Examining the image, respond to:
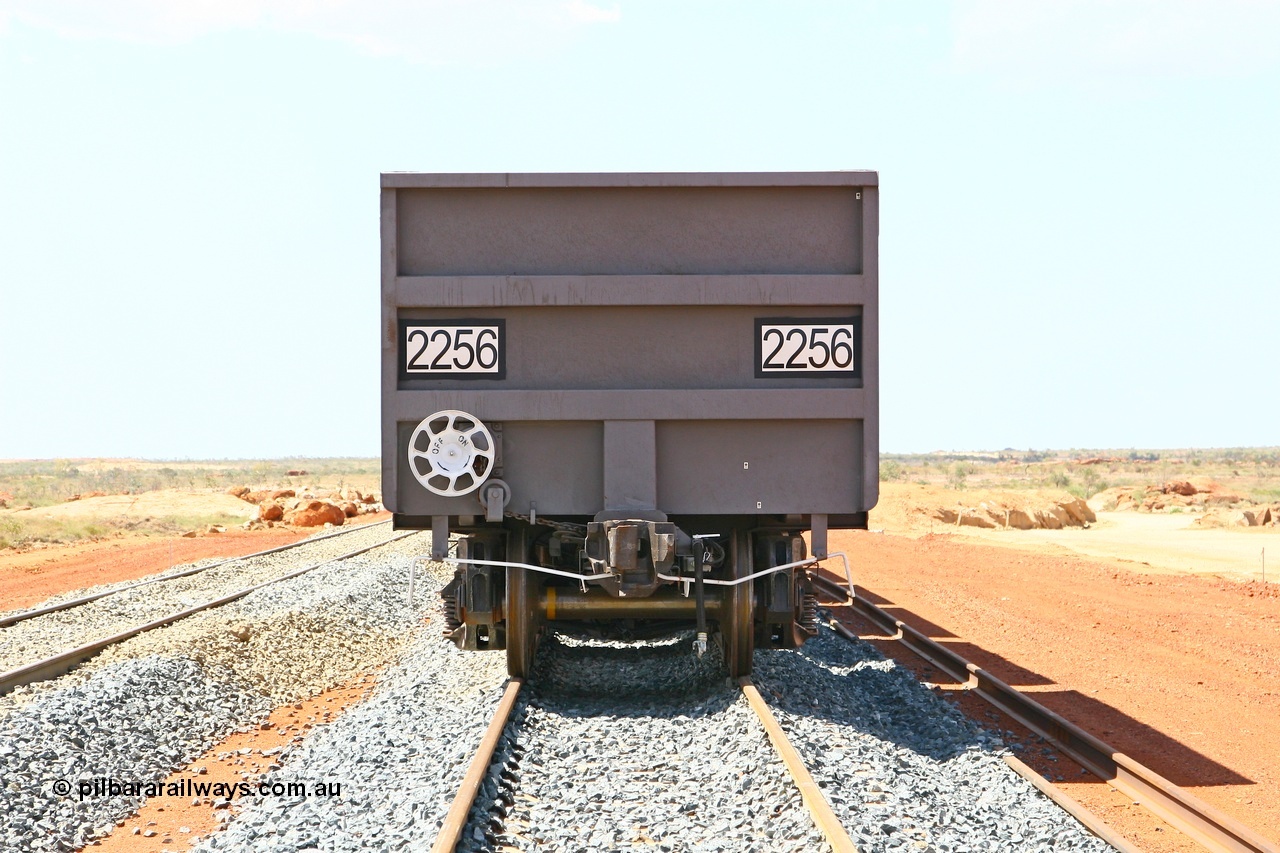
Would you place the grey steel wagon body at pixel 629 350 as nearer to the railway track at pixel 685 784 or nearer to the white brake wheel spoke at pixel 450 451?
the white brake wheel spoke at pixel 450 451

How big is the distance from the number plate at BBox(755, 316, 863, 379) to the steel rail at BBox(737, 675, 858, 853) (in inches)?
89.9

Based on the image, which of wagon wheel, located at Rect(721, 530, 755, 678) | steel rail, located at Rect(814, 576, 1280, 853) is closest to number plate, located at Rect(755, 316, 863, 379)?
wagon wheel, located at Rect(721, 530, 755, 678)

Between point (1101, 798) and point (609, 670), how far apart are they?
169 inches

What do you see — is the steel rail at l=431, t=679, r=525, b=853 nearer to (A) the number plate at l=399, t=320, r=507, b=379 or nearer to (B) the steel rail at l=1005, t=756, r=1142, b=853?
(A) the number plate at l=399, t=320, r=507, b=379

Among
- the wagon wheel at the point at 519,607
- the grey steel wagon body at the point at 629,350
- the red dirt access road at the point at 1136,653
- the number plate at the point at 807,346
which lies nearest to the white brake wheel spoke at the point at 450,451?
the grey steel wagon body at the point at 629,350

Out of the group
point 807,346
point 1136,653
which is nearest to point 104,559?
point 1136,653

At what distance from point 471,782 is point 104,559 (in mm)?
22480

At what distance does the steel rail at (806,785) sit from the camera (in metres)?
5.07

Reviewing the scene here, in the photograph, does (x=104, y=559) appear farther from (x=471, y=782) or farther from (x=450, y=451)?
(x=471, y=782)

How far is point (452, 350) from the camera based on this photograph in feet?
26.0

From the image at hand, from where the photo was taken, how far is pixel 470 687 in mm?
8906

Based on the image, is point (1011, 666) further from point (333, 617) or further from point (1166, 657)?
point (333, 617)

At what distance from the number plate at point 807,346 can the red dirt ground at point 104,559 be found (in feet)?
45.4

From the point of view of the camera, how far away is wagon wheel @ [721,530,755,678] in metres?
8.46
